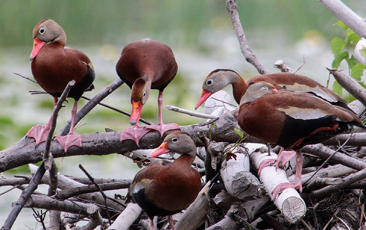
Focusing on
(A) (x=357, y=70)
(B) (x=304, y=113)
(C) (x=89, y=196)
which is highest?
(A) (x=357, y=70)

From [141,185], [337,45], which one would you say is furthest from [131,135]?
[337,45]

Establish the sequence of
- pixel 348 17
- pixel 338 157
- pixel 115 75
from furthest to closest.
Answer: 1. pixel 115 75
2. pixel 348 17
3. pixel 338 157

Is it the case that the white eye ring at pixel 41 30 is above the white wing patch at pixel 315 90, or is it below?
above

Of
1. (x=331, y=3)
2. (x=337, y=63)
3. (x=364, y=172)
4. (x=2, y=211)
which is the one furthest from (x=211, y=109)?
(x=2, y=211)

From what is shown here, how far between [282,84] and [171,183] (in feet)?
3.59

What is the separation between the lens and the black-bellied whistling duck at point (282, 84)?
3.03 m

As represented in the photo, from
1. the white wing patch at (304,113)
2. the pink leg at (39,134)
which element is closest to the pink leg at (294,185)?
the white wing patch at (304,113)

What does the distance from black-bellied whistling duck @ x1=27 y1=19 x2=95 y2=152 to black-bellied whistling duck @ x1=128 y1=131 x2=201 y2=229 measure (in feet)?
1.67

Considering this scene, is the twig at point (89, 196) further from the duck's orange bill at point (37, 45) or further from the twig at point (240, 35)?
the twig at point (240, 35)

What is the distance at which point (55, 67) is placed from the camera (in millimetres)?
3000

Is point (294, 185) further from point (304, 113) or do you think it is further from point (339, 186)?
point (304, 113)

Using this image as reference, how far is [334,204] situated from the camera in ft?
9.75

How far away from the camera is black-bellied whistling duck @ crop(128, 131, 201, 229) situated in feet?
8.91

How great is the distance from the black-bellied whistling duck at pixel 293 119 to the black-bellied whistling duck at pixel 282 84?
0.31 meters
